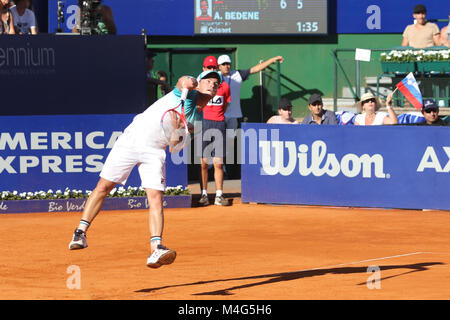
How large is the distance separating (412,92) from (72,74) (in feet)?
17.9

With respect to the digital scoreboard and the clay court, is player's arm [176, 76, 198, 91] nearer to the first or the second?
the clay court

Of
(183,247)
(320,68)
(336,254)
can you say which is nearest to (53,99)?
(183,247)

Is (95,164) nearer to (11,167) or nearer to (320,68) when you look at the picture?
(11,167)

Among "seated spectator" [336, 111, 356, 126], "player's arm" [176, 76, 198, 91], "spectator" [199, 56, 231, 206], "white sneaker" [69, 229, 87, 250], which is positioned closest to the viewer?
"player's arm" [176, 76, 198, 91]

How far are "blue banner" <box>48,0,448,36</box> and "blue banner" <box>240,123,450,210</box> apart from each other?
6252mm

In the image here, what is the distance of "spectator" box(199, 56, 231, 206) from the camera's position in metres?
14.4

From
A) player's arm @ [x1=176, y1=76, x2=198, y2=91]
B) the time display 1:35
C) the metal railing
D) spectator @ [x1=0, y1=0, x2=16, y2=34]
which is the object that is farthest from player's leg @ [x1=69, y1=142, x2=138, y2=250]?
the time display 1:35

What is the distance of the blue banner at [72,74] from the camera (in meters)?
13.6

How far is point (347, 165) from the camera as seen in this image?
1380cm

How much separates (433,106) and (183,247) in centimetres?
499

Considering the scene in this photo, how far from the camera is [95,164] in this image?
557 inches

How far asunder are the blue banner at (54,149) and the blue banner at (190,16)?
6.06 meters

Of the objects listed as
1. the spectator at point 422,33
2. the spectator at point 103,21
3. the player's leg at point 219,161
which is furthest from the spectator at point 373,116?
the spectator at point 103,21

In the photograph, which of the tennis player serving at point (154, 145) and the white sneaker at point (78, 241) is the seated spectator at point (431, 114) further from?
the white sneaker at point (78, 241)
